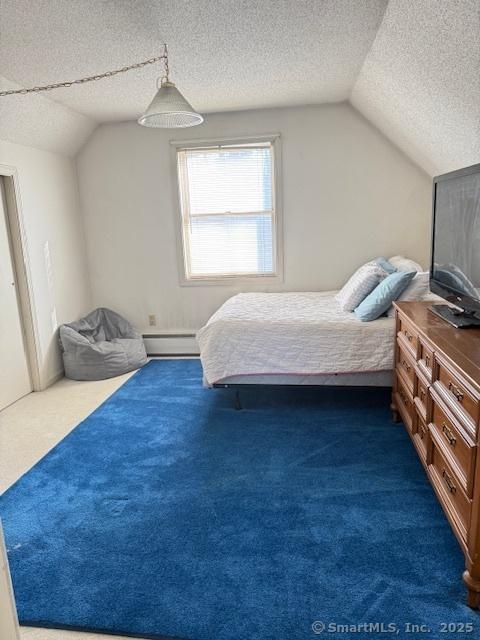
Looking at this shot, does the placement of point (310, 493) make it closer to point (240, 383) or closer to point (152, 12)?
point (240, 383)

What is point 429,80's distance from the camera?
101 inches

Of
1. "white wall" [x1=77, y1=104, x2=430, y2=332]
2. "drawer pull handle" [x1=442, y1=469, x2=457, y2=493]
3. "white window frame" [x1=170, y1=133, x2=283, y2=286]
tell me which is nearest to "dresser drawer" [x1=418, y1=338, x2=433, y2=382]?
"drawer pull handle" [x1=442, y1=469, x2=457, y2=493]

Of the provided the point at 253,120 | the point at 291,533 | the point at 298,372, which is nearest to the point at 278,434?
the point at 298,372

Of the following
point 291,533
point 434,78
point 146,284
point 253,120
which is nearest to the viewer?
point 291,533

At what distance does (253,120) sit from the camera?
4305mm

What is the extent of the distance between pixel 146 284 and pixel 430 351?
3.35 meters

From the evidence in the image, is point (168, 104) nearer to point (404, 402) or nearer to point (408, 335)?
point (408, 335)

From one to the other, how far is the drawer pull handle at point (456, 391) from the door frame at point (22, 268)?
3.33 metres

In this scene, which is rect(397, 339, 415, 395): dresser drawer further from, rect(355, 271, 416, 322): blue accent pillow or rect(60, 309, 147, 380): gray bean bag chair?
rect(60, 309, 147, 380): gray bean bag chair

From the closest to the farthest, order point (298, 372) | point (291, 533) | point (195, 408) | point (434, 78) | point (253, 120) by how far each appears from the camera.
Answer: point (291, 533), point (434, 78), point (298, 372), point (195, 408), point (253, 120)

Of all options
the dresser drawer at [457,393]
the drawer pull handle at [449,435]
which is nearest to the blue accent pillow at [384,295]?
the dresser drawer at [457,393]

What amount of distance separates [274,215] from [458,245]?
241 centimetres

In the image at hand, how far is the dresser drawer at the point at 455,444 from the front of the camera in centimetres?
156

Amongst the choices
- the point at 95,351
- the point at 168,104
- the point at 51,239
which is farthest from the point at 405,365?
the point at 51,239
